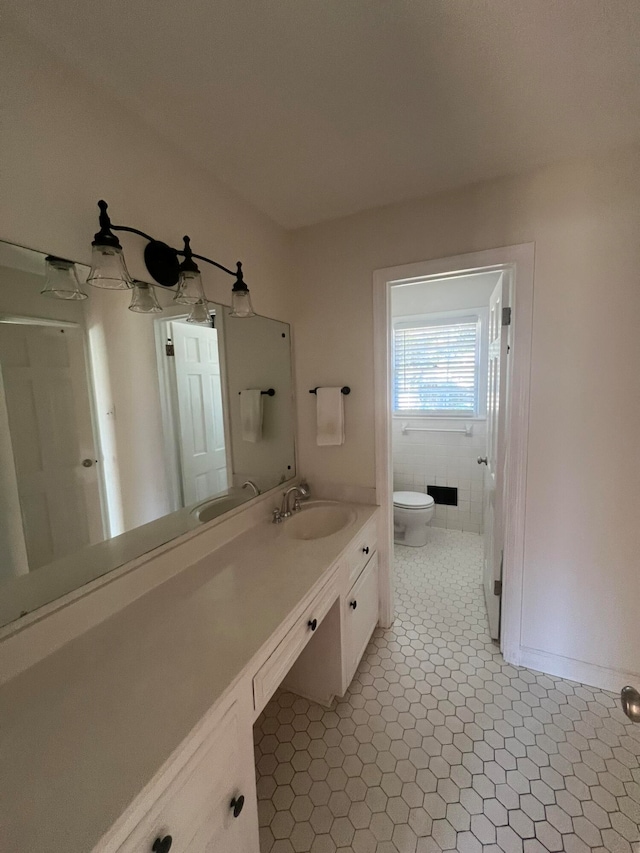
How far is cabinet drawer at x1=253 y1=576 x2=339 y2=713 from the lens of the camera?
923 mm

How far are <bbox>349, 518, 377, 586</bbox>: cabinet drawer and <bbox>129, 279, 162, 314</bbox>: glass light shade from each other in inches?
49.2

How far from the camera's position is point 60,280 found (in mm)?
947

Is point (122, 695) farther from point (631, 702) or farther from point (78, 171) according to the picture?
point (78, 171)

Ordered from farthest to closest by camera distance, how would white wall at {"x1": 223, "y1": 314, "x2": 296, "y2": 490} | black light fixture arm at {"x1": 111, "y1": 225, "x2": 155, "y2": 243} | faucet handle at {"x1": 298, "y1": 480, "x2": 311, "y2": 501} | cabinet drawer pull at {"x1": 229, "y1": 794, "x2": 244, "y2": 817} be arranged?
faucet handle at {"x1": 298, "y1": 480, "x2": 311, "y2": 501}, white wall at {"x1": 223, "y1": 314, "x2": 296, "y2": 490}, black light fixture arm at {"x1": 111, "y1": 225, "x2": 155, "y2": 243}, cabinet drawer pull at {"x1": 229, "y1": 794, "x2": 244, "y2": 817}

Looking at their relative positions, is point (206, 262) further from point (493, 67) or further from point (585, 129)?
point (585, 129)

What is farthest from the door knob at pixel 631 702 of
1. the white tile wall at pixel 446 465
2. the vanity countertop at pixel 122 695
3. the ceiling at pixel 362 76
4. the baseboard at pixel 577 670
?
the white tile wall at pixel 446 465

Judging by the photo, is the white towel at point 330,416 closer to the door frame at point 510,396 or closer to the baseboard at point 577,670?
the door frame at point 510,396

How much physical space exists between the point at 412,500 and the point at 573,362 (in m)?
1.80

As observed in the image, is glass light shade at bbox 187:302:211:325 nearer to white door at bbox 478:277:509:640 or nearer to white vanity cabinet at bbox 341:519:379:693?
white vanity cabinet at bbox 341:519:379:693

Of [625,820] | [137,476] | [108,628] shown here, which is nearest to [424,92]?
[137,476]

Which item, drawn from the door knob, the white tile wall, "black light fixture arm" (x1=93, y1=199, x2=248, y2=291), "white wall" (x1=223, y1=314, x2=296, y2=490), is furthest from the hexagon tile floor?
"black light fixture arm" (x1=93, y1=199, x2=248, y2=291)

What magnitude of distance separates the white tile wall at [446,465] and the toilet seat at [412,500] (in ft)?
0.87

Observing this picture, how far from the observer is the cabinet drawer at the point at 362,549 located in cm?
157

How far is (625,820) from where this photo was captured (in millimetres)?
1127
